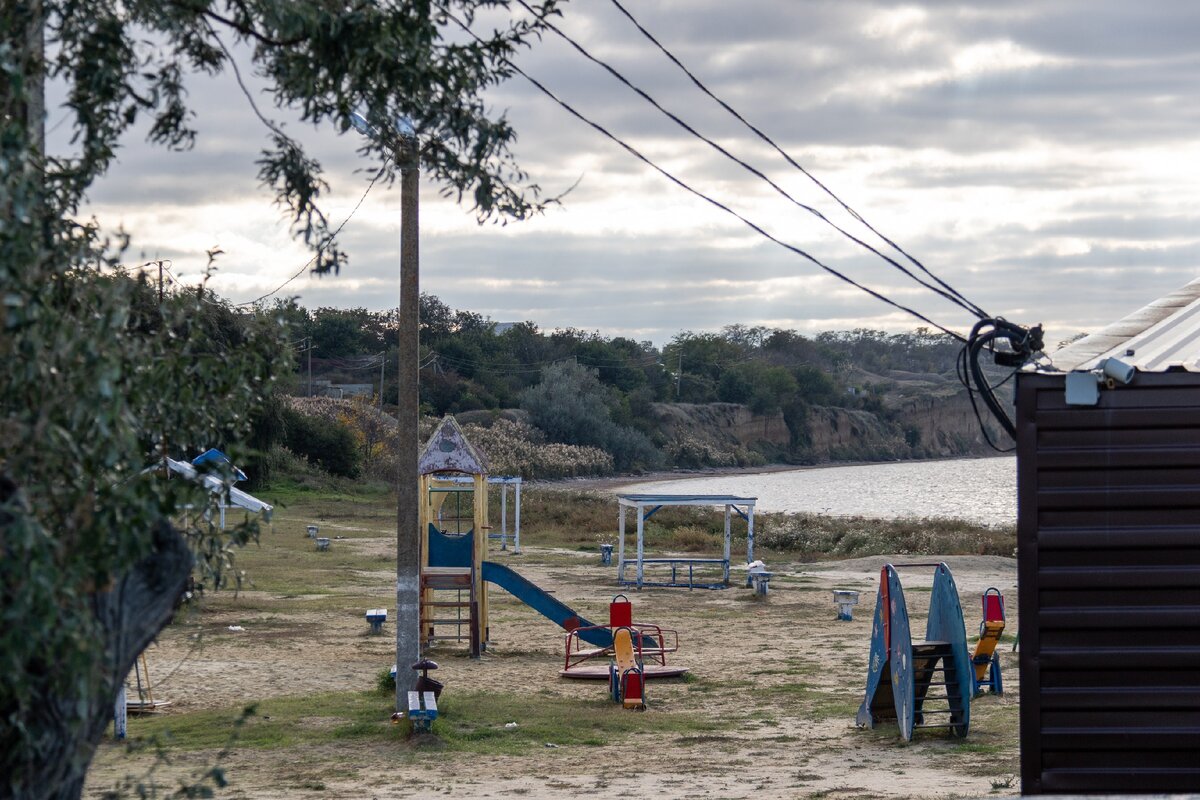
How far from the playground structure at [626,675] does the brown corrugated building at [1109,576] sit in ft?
24.1

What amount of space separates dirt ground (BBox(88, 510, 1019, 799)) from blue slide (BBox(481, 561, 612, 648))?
614mm

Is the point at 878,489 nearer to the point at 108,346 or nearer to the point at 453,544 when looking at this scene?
the point at 453,544

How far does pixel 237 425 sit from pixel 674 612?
19.8 meters

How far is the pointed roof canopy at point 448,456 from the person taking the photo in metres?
17.6

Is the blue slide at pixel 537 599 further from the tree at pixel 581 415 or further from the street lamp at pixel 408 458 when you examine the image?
the tree at pixel 581 415

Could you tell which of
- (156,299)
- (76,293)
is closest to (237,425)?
(156,299)

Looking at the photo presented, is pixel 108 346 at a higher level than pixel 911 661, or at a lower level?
higher

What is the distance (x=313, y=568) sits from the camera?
3002 cm

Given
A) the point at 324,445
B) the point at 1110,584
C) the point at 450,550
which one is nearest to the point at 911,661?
the point at 1110,584

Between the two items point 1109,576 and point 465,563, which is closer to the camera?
point 1109,576

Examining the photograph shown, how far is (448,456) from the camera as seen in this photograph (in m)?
17.7

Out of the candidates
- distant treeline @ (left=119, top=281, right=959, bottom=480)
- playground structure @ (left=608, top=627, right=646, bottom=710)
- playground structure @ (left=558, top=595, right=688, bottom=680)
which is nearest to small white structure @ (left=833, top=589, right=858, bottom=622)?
playground structure @ (left=558, top=595, right=688, bottom=680)

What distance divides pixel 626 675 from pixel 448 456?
4.66m

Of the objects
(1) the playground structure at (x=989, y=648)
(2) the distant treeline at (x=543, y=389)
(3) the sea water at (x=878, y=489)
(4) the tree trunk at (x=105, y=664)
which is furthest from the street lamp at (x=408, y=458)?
(3) the sea water at (x=878, y=489)
